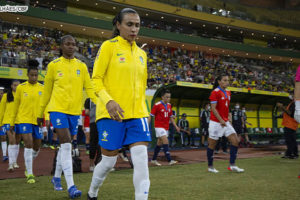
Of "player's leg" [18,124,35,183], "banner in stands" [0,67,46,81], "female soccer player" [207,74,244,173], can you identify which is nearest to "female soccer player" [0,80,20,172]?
"player's leg" [18,124,35,183]

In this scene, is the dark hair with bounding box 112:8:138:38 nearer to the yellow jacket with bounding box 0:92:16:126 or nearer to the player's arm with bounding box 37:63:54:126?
the player's arm with bounding box 37:63:54:126

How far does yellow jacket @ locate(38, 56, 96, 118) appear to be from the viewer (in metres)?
4.60

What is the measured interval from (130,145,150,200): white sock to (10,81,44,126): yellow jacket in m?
3.94

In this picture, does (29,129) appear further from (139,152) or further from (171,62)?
(171,62)

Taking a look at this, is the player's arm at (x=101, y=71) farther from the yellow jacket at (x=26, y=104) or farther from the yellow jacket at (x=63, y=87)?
the yellow jacket at (x=26, y=104)

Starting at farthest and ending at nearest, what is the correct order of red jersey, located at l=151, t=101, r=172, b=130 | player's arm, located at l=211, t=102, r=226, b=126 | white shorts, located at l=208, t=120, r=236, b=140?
red jersey, located at l=151, t=101, r=172, b=130
white shorts, located at l=208, t=120, r=236, b=140
player's arm, located at l=211, t=102, r=226, b=126

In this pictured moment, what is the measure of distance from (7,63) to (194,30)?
28.5 metres

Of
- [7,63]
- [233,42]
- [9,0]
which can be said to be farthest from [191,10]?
[7,63]

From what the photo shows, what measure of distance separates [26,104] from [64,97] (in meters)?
2.00

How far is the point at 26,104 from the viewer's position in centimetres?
621

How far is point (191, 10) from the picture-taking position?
38.8m

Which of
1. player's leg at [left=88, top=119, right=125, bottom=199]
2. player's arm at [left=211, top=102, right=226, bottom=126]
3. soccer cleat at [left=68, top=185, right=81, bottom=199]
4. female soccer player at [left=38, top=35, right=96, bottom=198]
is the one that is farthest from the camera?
player's arm at [left=211, top=102, right=226, bottom=126]

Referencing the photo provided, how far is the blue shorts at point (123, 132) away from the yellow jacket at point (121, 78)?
7cm

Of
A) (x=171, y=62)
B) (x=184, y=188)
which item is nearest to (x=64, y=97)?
(x=184, y=188)
